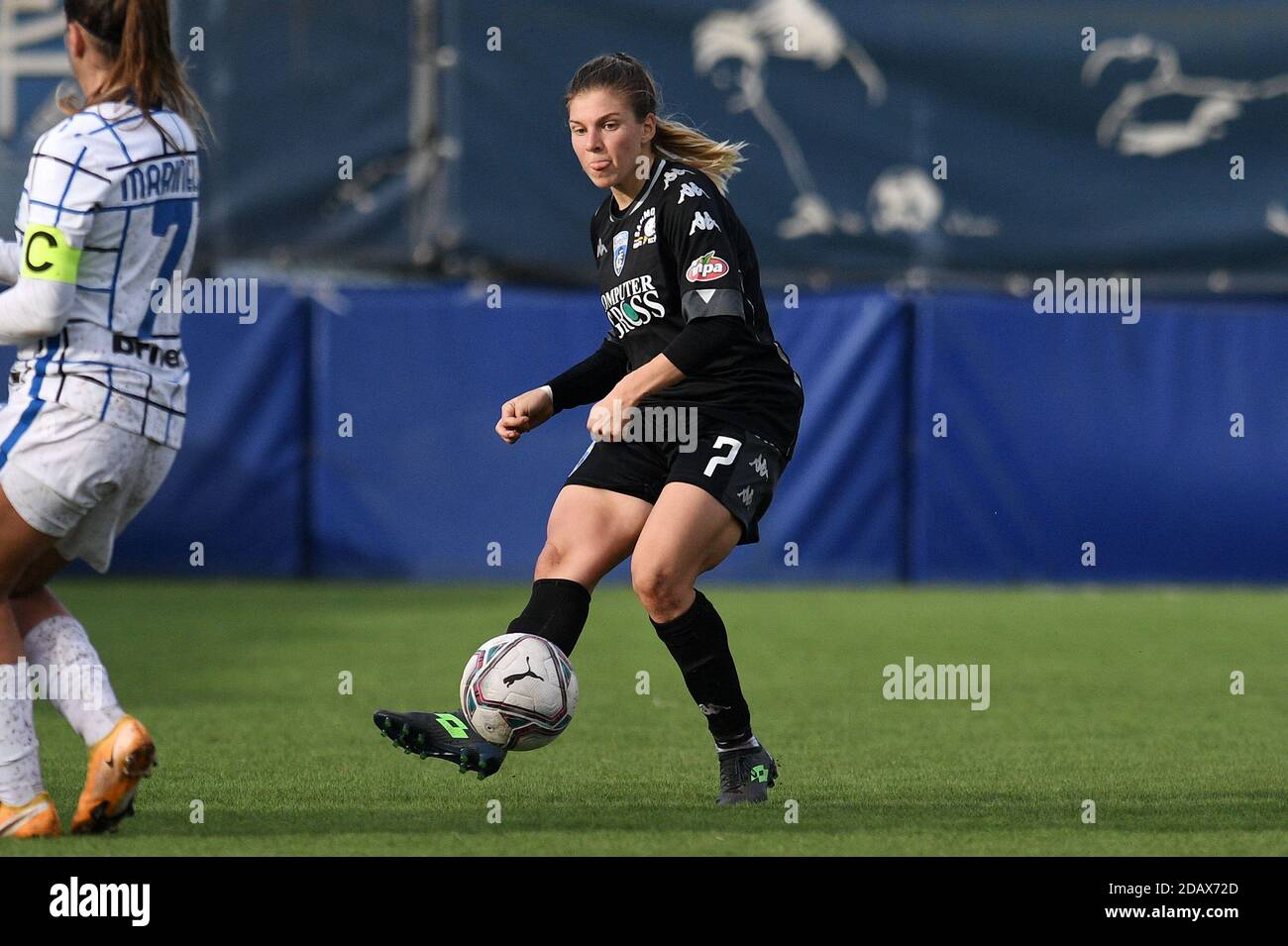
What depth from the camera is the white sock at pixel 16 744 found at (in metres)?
4.59

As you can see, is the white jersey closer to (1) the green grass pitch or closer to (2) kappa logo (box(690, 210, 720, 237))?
(1) the green grass pitch

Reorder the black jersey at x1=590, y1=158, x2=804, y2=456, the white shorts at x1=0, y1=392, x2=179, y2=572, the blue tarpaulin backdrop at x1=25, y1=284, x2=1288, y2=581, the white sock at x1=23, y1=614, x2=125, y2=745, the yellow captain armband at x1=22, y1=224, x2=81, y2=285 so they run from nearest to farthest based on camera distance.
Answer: the yellow captain armband at x1=22, y1=224, x2=81, y2=285 → the white shorts at x1=0, y1=392, x2=179, y2=572 → the white sock at x1=23, y1=614, x2=125, y2=745 → the black jersey at x1=590, y1=158, x2=804, y2=456 → the blue tarpaulin backdrop at x1=25, y1=284, x2=1288, y2=581

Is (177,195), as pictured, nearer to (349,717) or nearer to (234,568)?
(349,717)

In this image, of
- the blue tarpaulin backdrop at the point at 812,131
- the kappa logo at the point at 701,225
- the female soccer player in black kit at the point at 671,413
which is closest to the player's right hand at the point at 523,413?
the female soccer player in black kit at the point at 671,413

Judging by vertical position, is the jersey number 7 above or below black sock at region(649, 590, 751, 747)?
above

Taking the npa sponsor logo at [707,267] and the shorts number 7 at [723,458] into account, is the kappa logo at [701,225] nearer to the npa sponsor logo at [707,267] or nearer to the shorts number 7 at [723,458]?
the npa sponsor logo at [707,267]

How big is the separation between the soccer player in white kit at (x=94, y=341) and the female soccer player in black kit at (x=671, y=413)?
1014 mm

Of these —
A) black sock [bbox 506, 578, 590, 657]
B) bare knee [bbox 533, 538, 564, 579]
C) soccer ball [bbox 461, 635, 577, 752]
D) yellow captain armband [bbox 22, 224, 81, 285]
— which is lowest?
soccer ball [bbox 461, 635, 577, 752]

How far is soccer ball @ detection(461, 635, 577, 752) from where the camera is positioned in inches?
204

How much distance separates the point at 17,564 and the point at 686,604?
1791 mm

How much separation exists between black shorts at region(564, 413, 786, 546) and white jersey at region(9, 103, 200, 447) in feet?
4.54

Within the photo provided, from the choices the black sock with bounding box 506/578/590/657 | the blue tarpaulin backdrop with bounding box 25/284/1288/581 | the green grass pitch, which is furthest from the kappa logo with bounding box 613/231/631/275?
the blue tarpaulin backdrop with bounding box 25/284/1288/581

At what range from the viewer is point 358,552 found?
44.8 ft

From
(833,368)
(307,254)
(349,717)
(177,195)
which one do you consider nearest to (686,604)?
(177,195)
